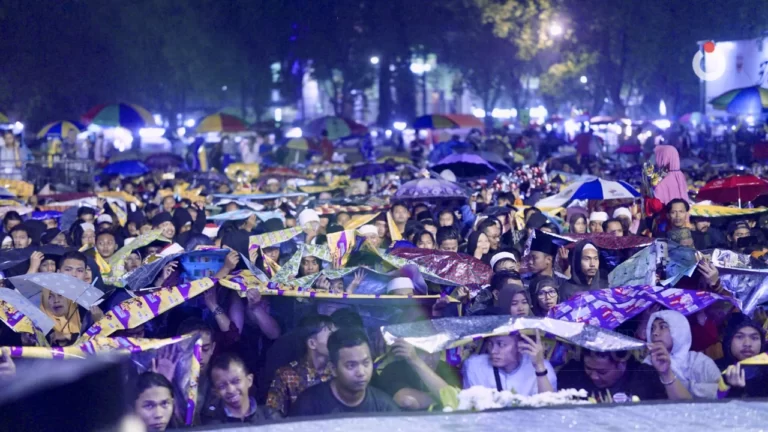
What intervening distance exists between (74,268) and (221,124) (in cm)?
2595

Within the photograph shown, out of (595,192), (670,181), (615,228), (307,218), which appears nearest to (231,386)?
(615,228)

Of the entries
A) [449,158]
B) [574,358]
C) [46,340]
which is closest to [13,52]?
[449,158]

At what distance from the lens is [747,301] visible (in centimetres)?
855

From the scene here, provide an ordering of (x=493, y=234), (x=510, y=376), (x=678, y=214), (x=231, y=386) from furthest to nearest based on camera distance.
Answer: (x=493, y=234)
(x=678, y=214)
(x=231, y=386)
(x=510, y=376)

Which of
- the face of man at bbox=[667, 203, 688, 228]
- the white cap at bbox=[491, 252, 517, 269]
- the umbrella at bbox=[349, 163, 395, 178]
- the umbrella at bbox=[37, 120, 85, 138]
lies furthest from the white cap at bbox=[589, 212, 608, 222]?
the umbrella at bbox=[37, 120, 85, 138]

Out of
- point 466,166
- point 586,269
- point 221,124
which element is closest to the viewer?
point 586,269

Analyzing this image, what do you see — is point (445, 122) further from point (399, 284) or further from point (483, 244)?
point (399, 284)

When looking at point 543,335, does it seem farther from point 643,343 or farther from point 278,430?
point 278,430

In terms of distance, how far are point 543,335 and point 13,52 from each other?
103 ft

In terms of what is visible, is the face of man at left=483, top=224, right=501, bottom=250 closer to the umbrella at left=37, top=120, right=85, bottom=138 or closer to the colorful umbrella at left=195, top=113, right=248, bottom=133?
the colorful umbrella at left=195, top=113, right=248, bottom=133

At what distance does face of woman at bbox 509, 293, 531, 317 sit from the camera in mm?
8195

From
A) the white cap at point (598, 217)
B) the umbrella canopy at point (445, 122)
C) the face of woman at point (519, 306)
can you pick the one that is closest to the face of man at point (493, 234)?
the white cap at point (598, 217)

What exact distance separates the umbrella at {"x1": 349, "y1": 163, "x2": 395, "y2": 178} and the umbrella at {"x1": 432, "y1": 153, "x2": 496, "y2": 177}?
4925 mm

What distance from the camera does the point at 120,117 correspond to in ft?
99.8
